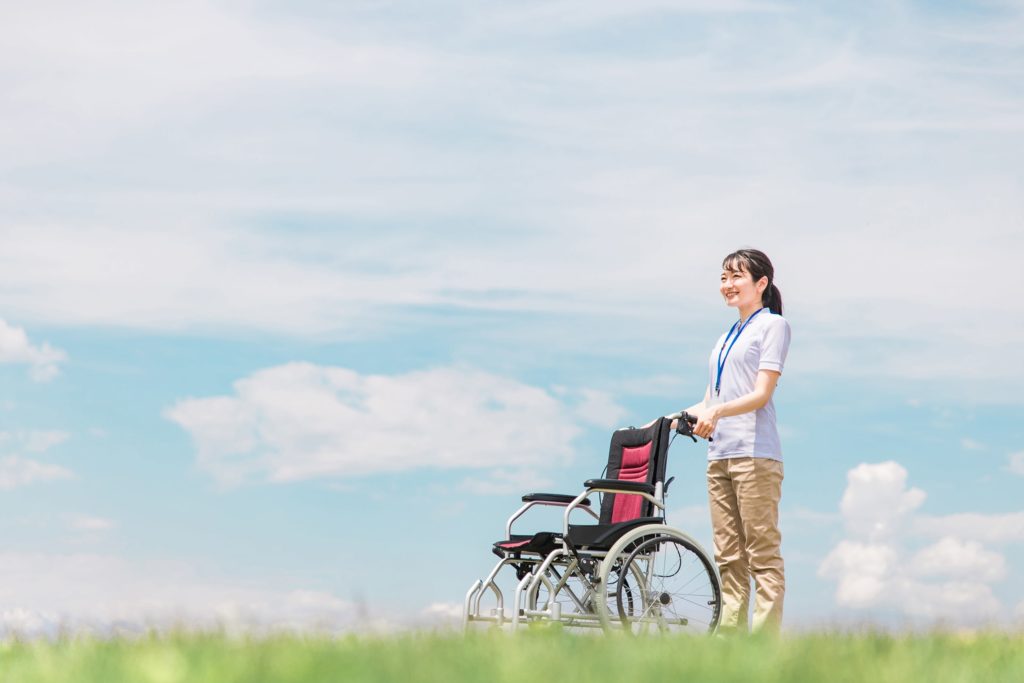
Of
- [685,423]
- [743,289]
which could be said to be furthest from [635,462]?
[743,289]

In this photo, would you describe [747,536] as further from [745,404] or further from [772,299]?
[772,299]

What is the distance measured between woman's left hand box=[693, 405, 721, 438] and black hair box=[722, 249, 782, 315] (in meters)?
0.61

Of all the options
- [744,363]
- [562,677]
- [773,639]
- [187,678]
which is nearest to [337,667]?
[187,678]

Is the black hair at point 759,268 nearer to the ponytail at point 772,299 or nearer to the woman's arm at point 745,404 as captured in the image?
the ponytail at point 772,299

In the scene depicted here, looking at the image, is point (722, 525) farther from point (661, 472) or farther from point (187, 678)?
point (187, 678)

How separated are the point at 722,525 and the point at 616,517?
0.92 metres

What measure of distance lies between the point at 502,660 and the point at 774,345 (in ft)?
8.61

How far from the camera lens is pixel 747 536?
5625mm

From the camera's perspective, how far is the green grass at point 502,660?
338cm

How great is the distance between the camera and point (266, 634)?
14.3ft

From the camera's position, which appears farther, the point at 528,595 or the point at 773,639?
the point at 528,595

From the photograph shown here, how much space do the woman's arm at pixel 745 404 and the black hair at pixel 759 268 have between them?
16.6 inches

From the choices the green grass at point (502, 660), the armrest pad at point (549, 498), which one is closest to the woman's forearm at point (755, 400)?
the armrest pad at point (549, 498)

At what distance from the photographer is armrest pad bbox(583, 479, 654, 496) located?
599 centimetres
